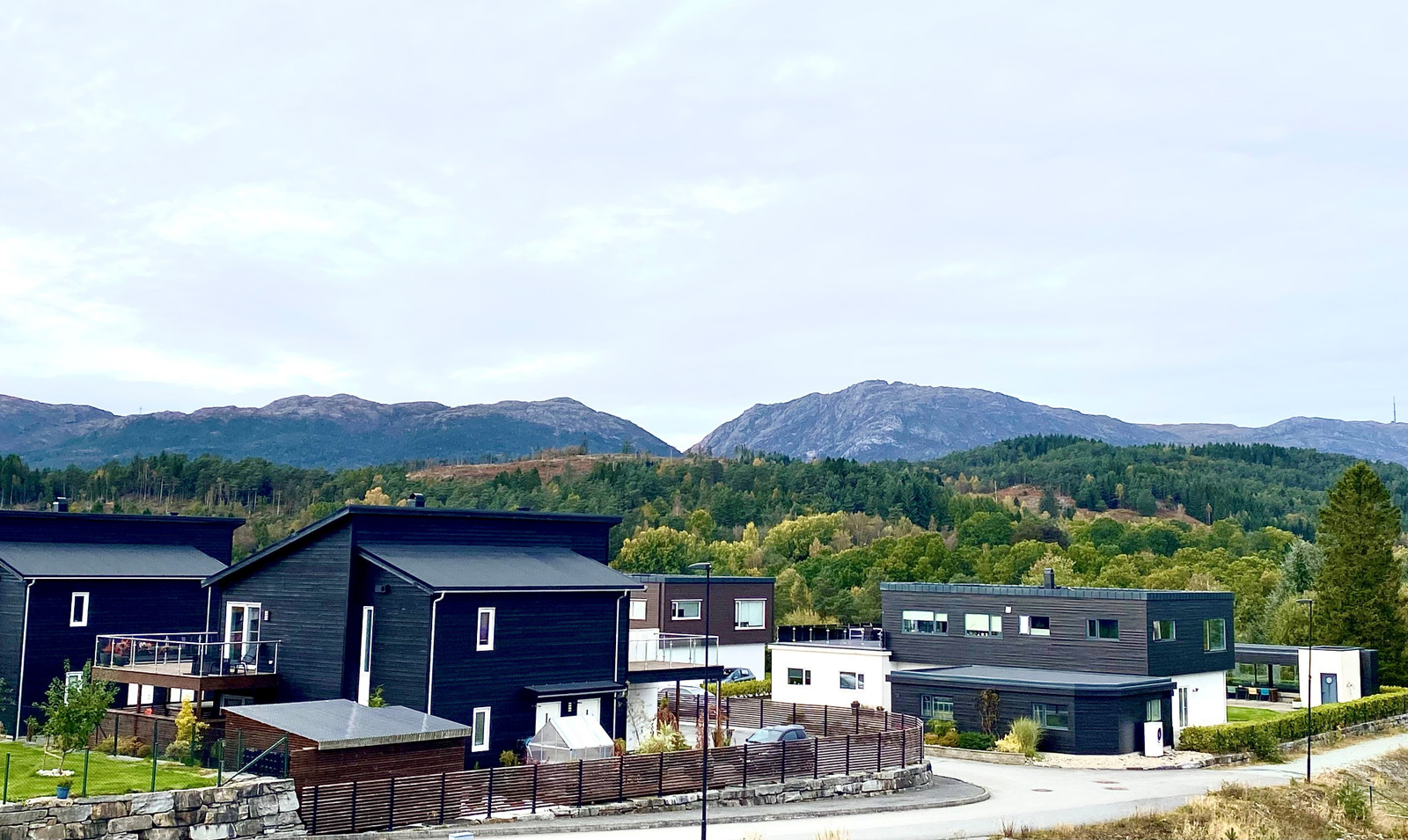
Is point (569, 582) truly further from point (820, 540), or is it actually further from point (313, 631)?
point (820, 540)

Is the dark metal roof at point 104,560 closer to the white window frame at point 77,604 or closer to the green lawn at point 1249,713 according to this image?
the white window frame at point 77,604

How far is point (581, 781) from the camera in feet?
105

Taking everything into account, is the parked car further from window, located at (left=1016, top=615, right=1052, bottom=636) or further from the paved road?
window, located at (left=1016, top=615, right=1052, bottom=636)

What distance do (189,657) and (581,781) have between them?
14.2 metres

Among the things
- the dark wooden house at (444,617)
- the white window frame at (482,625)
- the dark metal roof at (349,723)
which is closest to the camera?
the dark metal roof at (349,723)

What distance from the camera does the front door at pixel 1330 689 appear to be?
61031 millimetres

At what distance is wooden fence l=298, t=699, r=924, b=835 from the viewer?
28312 mm

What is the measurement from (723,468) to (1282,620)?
391 ft

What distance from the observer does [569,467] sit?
199500mm

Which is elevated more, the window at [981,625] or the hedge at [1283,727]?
the window at [981,625]

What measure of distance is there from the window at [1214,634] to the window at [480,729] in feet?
107

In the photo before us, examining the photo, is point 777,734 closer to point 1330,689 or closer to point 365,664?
point 365,664

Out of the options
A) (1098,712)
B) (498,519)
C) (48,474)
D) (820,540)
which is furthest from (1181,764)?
(48,474)

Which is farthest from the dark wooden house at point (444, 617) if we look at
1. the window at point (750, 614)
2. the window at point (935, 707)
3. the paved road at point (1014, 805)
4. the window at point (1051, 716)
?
the window at point (750, 614)
